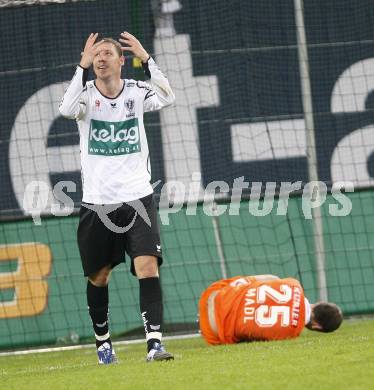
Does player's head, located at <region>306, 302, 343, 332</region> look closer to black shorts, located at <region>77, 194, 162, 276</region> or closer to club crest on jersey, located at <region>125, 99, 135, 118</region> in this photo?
black shorts, located at <region>77, 194, 162, 276</region>

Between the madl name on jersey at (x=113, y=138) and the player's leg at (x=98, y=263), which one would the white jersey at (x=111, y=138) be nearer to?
the madl name on jersey at (x=113, y=138)

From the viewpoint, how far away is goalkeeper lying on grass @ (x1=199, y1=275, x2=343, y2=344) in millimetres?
8906

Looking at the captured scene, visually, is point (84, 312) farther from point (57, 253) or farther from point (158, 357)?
point (158, 357)

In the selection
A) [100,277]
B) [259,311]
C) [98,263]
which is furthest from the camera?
[259,311]

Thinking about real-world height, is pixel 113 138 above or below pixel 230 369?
above

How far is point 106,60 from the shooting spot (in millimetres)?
7656

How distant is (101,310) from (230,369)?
1.69 metres

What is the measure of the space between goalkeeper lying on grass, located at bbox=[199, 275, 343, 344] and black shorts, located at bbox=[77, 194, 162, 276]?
136 centimetres

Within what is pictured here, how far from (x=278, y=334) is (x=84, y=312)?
272 centimetres

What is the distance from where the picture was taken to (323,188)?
11688mm

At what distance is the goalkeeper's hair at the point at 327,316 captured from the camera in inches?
356

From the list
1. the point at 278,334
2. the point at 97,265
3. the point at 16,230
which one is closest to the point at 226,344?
the point at 278,334

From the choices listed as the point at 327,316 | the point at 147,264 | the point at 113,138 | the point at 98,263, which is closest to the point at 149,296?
the point at 147,264

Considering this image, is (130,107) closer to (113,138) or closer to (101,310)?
(113,138)
